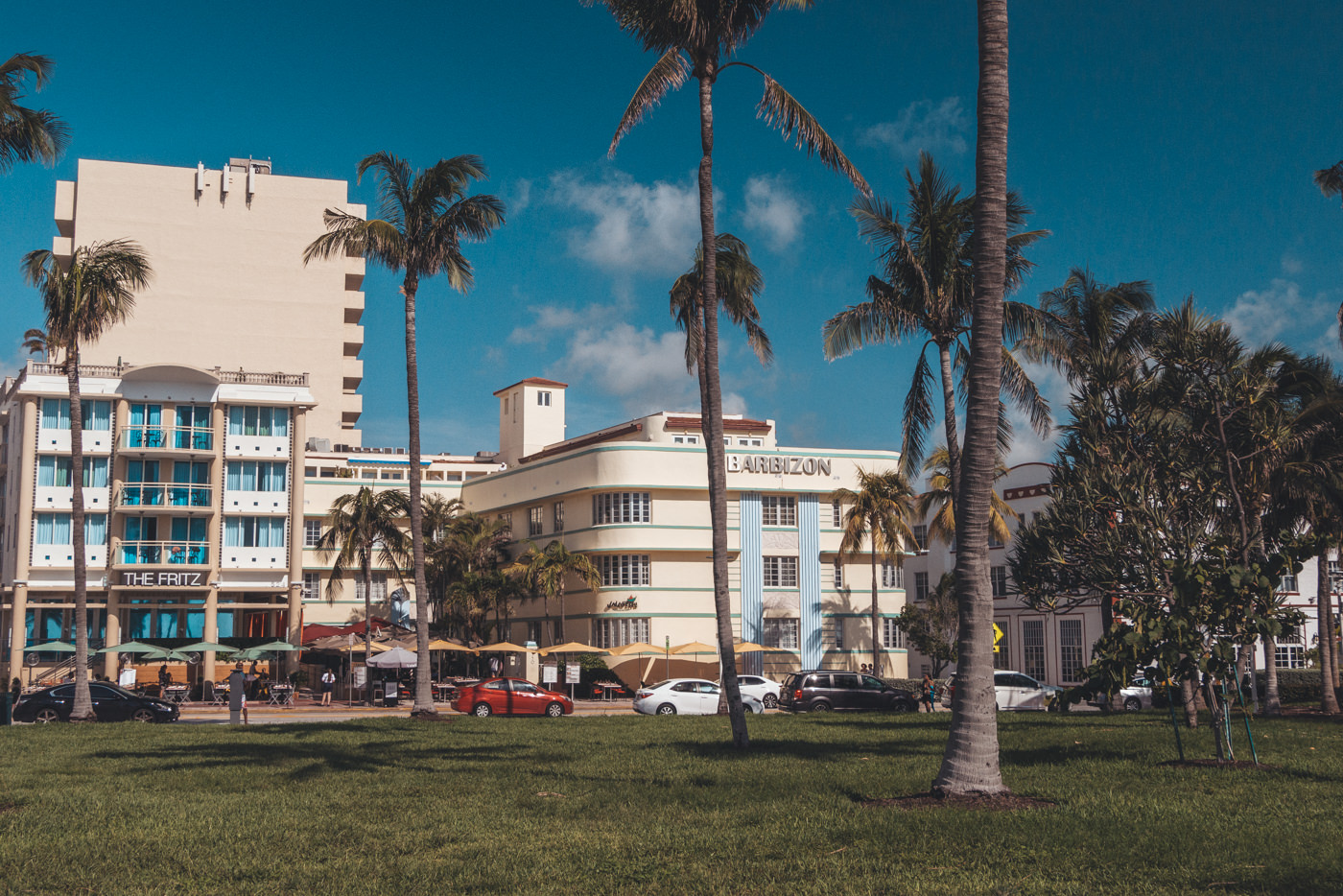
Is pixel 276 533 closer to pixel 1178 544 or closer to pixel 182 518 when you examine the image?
pixel 182 518

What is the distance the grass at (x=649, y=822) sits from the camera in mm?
10242

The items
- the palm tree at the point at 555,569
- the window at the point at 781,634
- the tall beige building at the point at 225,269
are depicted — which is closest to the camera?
the palm tree at the point at 555,569

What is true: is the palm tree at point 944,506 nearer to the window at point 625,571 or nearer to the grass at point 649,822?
the window at point 625,571

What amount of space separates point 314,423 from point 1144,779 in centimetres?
7543

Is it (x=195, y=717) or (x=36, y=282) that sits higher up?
(x=36, y=282)

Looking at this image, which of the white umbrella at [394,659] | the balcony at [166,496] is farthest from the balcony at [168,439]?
the white umbrella at [394,659]

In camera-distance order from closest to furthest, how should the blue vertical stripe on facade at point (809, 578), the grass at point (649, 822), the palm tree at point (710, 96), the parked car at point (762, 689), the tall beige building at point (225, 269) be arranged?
the grass at point (649, 822) < the palm tree at point (710, 96) < the parked car at point (762, 689) < the blue vertical stripe on facade at point (809, 578) < the tall beige building at point (225, 269)

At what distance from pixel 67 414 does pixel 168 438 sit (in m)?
4.87

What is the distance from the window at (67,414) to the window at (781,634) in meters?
34.8

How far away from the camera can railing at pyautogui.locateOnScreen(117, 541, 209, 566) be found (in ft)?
192

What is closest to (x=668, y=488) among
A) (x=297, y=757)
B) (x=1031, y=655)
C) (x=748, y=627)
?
(x=748, y=627)

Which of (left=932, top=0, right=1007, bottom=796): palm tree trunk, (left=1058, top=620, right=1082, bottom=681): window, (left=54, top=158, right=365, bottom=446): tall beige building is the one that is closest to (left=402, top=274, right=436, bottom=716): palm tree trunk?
(left=932, top=0, right=1007, bottom=796): palm tree trunk

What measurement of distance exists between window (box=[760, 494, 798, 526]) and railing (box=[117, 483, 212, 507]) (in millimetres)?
28622

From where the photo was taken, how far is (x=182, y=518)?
2366 inches
